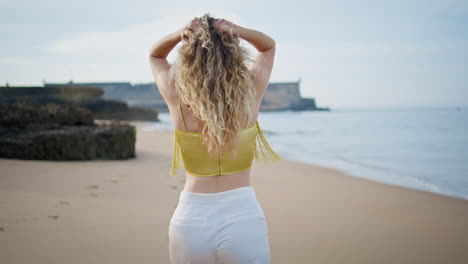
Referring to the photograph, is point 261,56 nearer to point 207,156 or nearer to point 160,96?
point 207,156

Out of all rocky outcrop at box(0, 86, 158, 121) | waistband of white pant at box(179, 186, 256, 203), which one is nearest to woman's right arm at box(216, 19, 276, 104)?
waistband of white pant at box(179, 186, 256, 203)

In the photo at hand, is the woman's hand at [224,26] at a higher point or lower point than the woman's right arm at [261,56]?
higher

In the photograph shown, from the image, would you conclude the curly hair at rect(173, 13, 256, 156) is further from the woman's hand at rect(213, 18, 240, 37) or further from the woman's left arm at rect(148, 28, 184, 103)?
the woman's left arm at rect(148, 28, 184, 103)

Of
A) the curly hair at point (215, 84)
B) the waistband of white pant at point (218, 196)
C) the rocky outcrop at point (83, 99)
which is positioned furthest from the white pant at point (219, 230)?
the rocky outcrop at point (83, 99)

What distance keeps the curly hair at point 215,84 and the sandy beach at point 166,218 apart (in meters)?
2.13

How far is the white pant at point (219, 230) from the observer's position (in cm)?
156

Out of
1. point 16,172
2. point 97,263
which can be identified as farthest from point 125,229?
point 16,172

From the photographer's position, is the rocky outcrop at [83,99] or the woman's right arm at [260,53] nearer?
the woman's right arm at [260,53]

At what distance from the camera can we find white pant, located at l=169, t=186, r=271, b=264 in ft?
5.13

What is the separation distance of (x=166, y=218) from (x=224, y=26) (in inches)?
129

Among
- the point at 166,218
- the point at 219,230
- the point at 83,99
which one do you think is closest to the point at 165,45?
the point at 219,230

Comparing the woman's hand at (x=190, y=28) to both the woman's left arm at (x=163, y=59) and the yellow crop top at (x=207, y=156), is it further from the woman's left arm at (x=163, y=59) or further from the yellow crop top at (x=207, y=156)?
the yellow crop top at (x=207, y=156)

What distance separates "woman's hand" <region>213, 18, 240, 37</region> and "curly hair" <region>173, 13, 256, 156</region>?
0.07 ft

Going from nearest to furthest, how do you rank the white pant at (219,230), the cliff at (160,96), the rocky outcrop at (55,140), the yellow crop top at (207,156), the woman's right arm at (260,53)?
1. the white pant at (219,230)
2. the yellow crop top at (207,156)
3. the woman's right arm at (260,53)
4. the rocky outcrop at (55,140)
5. the cliff at (160,96)
